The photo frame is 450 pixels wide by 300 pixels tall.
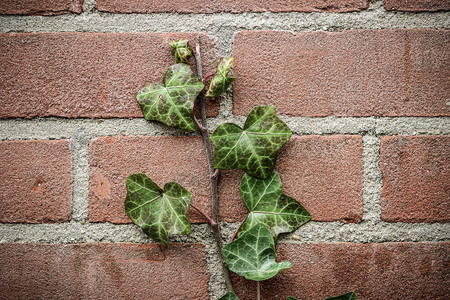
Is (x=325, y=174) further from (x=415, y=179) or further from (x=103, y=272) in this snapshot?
(x=103, y=272)

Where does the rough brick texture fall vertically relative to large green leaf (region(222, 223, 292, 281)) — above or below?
above

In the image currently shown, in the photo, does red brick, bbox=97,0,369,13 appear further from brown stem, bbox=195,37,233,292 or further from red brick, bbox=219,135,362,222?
red brick, bbox=219,135,362,222

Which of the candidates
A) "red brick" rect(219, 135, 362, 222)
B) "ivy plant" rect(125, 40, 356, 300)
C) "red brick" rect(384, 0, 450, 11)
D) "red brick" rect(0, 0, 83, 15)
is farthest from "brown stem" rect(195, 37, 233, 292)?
"red brick" rect(384, 0, 450, 11)

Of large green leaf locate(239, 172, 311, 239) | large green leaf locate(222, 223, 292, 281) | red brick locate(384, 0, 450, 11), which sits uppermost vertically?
red brick locate(384, 0, 450, 11)

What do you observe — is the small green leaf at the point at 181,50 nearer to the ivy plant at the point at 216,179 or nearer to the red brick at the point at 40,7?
the ivy plant at the point at 216,179

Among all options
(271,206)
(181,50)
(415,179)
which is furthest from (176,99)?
(415,179)

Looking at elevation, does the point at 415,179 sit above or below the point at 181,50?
below

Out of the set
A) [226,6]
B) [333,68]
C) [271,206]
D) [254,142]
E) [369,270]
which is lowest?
[369,270]

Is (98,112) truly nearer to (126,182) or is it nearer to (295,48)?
(126,182)
